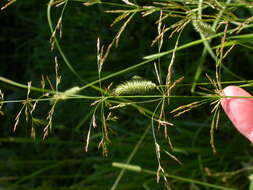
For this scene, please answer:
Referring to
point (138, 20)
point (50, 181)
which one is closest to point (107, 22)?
point (138, 20)

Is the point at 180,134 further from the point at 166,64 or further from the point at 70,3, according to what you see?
the point at 70,3

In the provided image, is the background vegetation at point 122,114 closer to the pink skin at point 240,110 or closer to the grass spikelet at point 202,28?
the pink skin at point 240,110

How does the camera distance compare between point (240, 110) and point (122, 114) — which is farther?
point (122, 114)

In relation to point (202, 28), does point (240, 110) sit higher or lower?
lower

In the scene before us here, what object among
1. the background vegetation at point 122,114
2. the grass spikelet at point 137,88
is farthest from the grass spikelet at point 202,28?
the background vegetation at point 122,114

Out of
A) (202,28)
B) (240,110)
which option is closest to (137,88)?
(202,28)

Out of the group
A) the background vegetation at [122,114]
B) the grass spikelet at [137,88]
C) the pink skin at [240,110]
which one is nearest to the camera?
the grass spikelet at [137,88]

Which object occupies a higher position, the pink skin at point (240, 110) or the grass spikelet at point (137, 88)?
the grass spikelet at point (137, 88)

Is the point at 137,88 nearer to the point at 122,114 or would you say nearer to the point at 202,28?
the point at 202,28

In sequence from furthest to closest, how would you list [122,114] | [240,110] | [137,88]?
[122,114] → [240,110] → [137,88]

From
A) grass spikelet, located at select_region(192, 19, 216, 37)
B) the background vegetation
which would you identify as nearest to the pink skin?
grass spikelet, located at select_region(192, 19, 216, 37)

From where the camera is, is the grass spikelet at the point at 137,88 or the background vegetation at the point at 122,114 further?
the background vegetation at the point at 122,114
